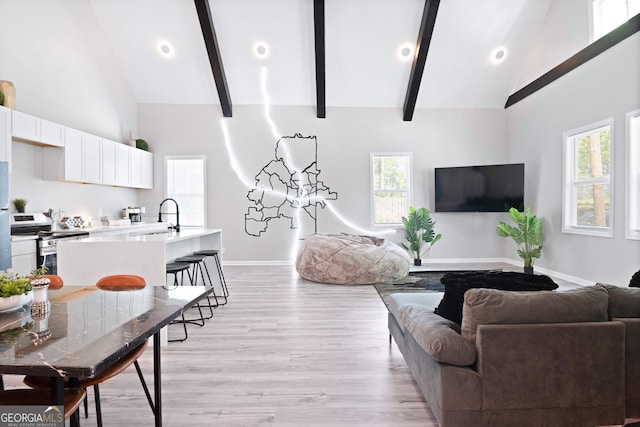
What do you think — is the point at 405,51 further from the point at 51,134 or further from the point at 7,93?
the point at 7,93

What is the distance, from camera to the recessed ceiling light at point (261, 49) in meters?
6.44

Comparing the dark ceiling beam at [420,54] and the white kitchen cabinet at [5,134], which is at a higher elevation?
the dark ceiling beam at [420,54]

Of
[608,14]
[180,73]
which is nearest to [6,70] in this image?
[180,73]

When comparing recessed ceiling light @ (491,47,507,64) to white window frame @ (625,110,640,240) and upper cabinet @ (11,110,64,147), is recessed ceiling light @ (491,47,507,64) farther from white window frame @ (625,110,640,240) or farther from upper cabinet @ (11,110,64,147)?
upper cabinet @ (11,110,64,147)

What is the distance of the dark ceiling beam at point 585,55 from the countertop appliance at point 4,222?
286 inches

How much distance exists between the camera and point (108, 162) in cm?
593

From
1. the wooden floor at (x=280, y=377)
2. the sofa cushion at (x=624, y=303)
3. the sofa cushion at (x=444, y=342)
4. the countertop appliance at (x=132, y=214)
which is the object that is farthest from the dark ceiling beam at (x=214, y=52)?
the sofa cushion at (x=624, y=303)

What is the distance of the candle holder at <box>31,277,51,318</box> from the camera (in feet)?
4.94

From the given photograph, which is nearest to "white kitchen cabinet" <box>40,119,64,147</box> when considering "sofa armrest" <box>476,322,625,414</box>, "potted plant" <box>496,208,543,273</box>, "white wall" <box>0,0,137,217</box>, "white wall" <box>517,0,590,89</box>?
"white wall" <box>0,0,137,217</box>

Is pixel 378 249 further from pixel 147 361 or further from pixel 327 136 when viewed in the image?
pixel 147 361

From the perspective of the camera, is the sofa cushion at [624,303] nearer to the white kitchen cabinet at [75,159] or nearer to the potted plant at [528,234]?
the potted plant at [528,234]

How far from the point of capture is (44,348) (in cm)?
114

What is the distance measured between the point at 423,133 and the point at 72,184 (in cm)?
646

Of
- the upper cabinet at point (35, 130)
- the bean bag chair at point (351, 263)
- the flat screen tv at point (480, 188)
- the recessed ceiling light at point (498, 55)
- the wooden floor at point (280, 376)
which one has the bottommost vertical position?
the wooden floor at point (280, 376)
